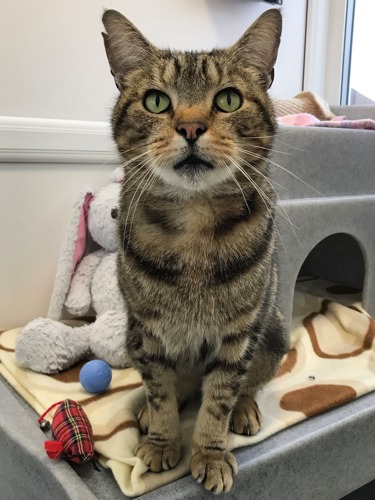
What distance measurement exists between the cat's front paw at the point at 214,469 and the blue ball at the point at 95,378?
0.27 m

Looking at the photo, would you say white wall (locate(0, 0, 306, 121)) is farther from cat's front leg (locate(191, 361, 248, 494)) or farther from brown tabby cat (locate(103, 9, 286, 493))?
cat's front leg (locate(191, 361, 248, 494))

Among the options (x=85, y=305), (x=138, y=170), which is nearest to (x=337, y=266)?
(x=85, y=305)

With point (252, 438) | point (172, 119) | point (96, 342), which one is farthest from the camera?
point (96, 342)

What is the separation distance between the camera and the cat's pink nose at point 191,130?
609 mm

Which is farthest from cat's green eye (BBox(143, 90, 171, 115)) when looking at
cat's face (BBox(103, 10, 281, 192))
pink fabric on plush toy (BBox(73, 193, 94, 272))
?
pink fabric on plush toy (BBox(73, 193, 94, 272))

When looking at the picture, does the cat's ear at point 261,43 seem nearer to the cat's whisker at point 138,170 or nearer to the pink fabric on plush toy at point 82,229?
the cat's whisker at point 138,170

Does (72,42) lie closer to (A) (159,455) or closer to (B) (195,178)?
(B) (195,178)

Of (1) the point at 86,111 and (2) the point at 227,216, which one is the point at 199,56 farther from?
(1) the point at 86,111

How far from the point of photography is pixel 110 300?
A: 1.16m

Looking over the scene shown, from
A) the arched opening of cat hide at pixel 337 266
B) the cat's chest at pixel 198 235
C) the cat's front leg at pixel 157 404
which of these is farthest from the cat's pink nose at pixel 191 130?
the arched opening of cat hide at pixel 337 266

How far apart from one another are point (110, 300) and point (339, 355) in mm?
568

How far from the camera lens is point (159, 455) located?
0.72 m

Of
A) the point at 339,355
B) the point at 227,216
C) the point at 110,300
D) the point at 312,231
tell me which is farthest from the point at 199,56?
the point at 339,355

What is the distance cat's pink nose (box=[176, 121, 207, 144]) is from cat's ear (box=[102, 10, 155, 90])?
0.63 ft
